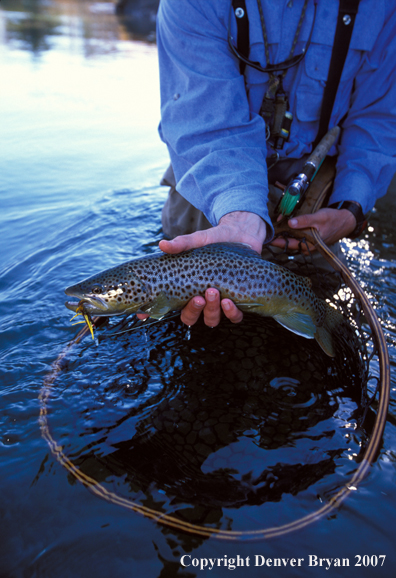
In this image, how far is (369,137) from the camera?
11.0 ft

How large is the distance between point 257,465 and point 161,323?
116 cm

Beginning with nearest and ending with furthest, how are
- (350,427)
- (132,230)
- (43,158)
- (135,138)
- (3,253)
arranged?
1. (350,427)
2. (3,253)
3. (132,230)
4. (43,158)
5. (135,138)

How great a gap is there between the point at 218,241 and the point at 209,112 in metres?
1.01

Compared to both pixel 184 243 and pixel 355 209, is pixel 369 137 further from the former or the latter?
pixel 184 243

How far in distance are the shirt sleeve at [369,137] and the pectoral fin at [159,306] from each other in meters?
1.73

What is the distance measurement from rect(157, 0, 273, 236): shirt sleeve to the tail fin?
0.66 m

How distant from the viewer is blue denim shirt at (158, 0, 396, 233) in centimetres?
275

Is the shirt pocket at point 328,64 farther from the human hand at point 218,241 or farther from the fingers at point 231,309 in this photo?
the fingers at point 231,309

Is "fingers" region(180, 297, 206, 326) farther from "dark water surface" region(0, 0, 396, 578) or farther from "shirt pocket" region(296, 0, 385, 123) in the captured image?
"shirt pocket" region(296, 0, 385, 123)

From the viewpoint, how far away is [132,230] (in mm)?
4848

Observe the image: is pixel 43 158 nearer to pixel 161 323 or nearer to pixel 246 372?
pixel 161 323

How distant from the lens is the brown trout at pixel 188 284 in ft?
7.39

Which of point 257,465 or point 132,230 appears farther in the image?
point 132,230

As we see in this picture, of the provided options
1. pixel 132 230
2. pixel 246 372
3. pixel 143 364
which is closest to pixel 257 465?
pixel 246 372
